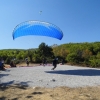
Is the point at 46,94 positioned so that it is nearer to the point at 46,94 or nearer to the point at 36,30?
the point at 46,94

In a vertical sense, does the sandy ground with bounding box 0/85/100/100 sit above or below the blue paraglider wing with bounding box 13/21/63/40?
below

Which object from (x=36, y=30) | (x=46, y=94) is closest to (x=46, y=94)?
(x=46, y=94)

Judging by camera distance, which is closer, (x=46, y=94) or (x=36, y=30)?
(x=46, y=94)

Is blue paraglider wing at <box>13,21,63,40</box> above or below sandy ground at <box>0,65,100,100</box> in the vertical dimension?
above

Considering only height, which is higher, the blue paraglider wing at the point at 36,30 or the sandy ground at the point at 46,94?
the blue paraglider wing at the point at 36,30

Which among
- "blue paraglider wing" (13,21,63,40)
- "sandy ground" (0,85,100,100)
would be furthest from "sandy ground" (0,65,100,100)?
"blue paraglider wing" (13,21,63,40)

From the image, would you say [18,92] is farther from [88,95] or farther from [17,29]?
[17,29]

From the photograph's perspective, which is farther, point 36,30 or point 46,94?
point 36,30

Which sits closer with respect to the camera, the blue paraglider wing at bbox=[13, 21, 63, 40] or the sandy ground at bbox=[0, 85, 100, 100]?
the sandy ground at bbox=[0, 85, 100, 100]

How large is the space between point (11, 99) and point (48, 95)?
1.72m

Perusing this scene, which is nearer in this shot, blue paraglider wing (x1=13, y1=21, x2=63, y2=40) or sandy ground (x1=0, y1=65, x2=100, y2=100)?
sandy ground (x1=0, y1=65, x2=100, y2=100)

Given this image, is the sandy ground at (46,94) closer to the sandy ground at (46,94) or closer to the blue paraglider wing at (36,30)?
the sandy ground at (46,94)

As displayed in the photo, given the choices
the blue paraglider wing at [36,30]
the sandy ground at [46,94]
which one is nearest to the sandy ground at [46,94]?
the sandy ground at [46,94]

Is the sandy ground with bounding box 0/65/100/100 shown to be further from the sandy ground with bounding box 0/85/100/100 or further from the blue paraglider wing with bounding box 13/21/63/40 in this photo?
the blue paraglider wing with bounding box 13/21/63/40
